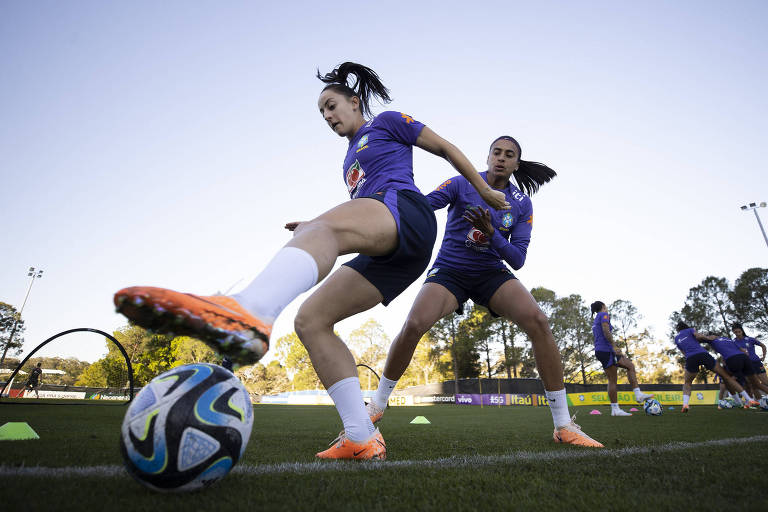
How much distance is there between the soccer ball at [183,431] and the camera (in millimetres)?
1515

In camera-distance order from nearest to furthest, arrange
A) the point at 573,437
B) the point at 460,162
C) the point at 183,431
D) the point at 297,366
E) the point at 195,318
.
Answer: the point at 195,318 < the point at 183,431 < the point at 460,162 < the point at 573,437 < the point at 297,366

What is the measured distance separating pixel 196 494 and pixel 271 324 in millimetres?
711

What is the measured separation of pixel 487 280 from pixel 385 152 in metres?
1.83

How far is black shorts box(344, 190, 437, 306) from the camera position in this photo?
2.25 metres

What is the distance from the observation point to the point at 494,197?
2414 mm

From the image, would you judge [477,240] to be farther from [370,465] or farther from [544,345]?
[370,465]

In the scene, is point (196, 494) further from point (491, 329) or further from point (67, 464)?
point (491, 329)

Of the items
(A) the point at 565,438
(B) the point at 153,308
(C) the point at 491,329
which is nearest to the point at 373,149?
(B) the point at 153,308

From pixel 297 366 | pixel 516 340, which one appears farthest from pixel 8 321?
pixel 516 340

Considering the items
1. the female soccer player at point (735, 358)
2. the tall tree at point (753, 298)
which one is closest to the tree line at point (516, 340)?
the tall tree at point (753, 298)

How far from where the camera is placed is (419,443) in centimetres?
367

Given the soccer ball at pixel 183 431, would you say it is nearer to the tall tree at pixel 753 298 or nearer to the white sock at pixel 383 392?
the white sock at pixel 383 392

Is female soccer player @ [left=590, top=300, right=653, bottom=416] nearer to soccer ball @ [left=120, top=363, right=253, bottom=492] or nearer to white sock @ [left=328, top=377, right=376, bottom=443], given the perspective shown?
white sock @ [left=328, top=377, right=376, bottom=443]

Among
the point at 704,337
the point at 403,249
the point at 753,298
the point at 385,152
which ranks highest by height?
the point at 753,298
